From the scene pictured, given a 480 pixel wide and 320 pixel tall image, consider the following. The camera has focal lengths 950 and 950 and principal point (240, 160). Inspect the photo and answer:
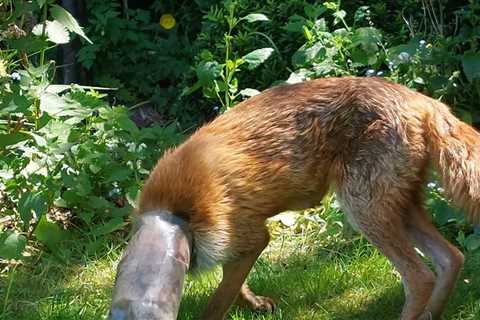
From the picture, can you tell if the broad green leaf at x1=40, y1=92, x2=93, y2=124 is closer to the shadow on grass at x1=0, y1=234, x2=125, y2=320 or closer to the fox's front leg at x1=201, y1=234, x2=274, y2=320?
the shadow on grass at x1=0, y1=234, x2=125, y2=320

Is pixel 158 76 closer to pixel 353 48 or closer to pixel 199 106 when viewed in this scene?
pixel 199 106

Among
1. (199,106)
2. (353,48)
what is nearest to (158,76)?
(199,106)

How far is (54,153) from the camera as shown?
6582 millimetres

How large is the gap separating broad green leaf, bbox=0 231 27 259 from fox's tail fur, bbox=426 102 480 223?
2.70 metres

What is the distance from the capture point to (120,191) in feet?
22.8

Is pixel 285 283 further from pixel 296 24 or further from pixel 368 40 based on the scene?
pixel 296 24

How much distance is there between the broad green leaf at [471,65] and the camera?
22.9ft

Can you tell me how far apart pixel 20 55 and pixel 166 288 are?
2638mm

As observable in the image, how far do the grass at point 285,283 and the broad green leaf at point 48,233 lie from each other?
0.09 meters

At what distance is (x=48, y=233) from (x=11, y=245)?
1.55ft

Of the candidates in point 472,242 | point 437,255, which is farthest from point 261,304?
point 472,242

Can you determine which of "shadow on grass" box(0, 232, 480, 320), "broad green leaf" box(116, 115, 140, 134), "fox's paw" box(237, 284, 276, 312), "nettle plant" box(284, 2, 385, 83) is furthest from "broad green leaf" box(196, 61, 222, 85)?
"fox's paw" box(237, 284, 276, 312)

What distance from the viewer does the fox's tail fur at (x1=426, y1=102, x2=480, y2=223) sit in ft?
17.4

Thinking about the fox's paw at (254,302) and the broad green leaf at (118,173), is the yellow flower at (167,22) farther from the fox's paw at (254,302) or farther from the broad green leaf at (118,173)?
the fox's paw at (254,302)
